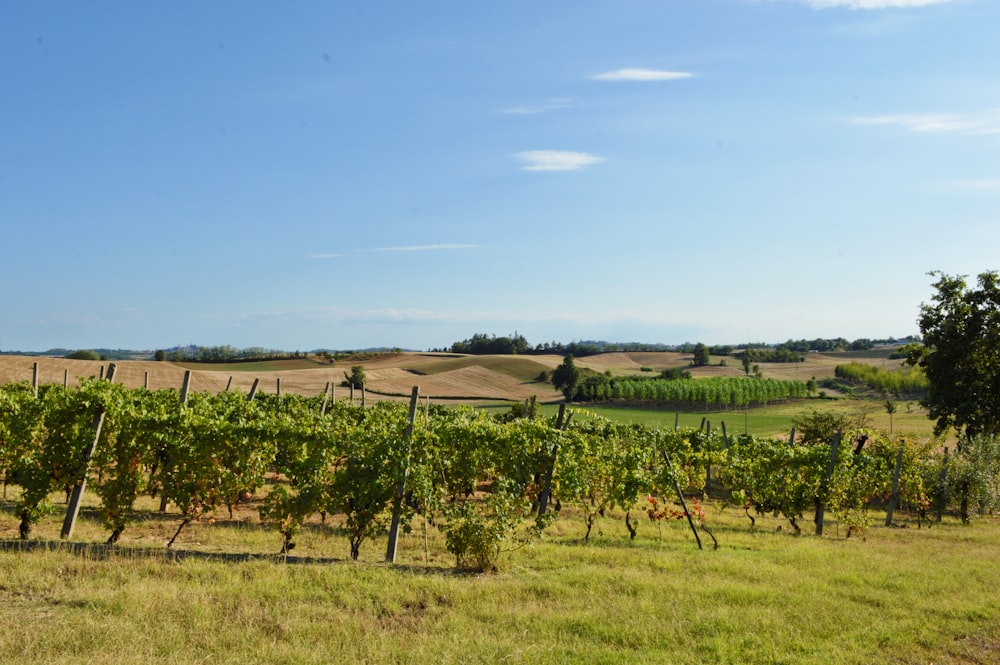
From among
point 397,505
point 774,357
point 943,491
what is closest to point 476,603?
point 397,505

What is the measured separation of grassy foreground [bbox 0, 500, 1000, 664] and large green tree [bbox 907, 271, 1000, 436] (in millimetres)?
18582

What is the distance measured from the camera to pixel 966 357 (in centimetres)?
2583

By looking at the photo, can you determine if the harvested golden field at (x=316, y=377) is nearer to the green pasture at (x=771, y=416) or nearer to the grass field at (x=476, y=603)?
the green pasture at (x=771, y=416)

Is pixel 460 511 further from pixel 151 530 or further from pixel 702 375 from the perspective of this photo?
pixel 702 375

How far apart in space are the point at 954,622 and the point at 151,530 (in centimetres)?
1282

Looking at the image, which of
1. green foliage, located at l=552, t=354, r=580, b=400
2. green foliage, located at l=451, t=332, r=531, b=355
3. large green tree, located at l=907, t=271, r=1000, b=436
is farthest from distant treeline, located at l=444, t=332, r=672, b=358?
large green tree, located at l=907, t=271, r=1000, b=436

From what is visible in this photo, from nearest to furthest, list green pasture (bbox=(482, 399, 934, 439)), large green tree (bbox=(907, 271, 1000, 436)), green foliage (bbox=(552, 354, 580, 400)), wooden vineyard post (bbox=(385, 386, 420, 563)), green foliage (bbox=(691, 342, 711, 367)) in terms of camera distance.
Result: wooden vineyard post (bbox=(385, 386, 420, 563)) < large green tree (bbox=(907, 271, 1000, 436)) < green pasture (bbox=(482, 399, 934, 439)) < green foliage (bbox=(552, 354, 580, 400)) < green foliage (bbox=(691, 342, 711, 367))

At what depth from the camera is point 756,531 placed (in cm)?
1625

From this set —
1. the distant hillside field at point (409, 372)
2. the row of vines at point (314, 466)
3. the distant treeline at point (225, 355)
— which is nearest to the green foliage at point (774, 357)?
the distant hillside field at point (409, 372)

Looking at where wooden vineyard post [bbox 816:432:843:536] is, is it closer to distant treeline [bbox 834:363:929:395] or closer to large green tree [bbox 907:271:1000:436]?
large green tree [bbox 907:271:1000:436]

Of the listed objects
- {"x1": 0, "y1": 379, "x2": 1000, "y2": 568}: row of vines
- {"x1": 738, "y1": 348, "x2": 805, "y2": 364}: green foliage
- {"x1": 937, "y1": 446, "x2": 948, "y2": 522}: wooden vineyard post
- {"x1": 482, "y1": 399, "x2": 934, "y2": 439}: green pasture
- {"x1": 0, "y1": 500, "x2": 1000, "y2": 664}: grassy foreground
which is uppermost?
{"x1": 738, "y1": 348, "x2": 805, "y2": 364}: green foliage

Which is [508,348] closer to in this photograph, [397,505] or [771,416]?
[771,416]

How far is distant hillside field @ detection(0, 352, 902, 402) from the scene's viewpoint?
51156mm

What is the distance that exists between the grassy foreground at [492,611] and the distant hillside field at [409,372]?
3375 cm
